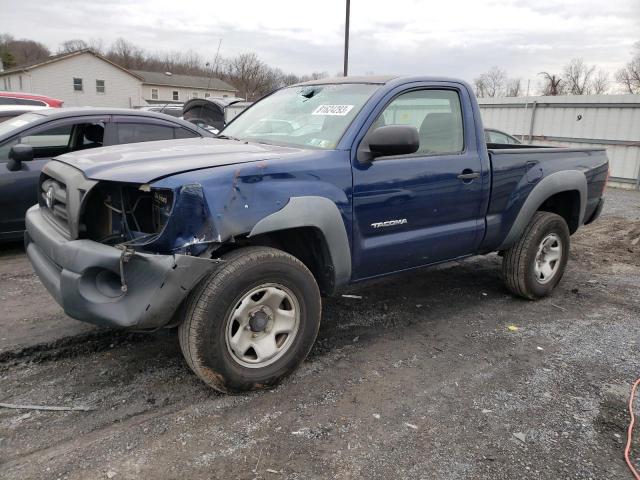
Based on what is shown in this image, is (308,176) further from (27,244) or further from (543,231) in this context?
(543,231)

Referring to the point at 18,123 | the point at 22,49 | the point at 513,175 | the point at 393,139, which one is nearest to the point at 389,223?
the point at 393,139

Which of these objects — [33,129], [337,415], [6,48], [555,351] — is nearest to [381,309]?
[555,351]

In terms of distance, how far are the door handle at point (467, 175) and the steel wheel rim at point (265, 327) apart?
168cm

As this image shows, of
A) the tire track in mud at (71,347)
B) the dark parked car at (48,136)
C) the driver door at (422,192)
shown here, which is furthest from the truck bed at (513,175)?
the dark parked car at (48,136)

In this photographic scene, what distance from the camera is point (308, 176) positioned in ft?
10.1

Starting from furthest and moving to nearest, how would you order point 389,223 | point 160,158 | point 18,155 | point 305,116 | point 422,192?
point 18,155, point 305,116, point 422,192, point 389,223, point 160,158

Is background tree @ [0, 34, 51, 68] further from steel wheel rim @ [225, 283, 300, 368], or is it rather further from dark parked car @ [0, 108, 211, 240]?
steel wheel rim @ [225, 283, 300, 368]

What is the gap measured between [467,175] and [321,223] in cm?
144

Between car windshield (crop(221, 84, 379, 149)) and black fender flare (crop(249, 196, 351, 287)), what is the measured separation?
481 mm

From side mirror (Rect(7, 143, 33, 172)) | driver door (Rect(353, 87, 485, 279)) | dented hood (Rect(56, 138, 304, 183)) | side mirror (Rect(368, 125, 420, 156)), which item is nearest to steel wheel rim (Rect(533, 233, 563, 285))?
driver door (Rect(353, 87, 485, 279))

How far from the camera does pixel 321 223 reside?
3105 millimetres

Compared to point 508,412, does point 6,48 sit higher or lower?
higher

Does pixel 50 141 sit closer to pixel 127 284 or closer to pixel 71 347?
pixel 71 347

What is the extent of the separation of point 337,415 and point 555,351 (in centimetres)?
194
